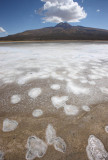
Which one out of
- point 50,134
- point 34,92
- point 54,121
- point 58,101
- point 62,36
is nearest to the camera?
point 50,134

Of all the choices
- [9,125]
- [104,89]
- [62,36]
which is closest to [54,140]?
[9,125]

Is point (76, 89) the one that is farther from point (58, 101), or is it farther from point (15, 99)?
point (15, 99)

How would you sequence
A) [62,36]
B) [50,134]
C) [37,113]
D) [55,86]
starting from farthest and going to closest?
[62,36], [55,86], [37,113], [50,134]

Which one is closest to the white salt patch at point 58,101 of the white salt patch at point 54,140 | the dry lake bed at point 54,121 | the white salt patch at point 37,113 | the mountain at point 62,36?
the dry lake bed at point 54,121

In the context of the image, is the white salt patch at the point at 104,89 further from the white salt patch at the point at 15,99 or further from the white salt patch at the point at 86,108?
the white salt patch at the point at 15,99

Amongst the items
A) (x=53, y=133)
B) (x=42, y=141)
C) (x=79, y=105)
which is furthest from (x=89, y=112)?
(x=42, y=141)

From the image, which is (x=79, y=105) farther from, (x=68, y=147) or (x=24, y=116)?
(x=24, y=116)
